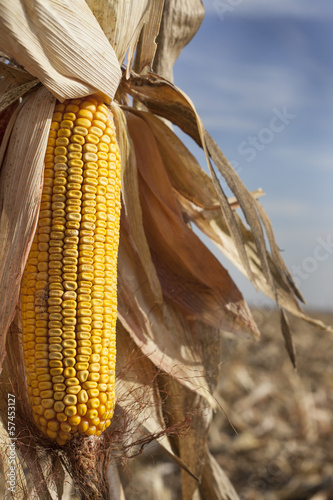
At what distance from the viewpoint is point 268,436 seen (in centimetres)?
411

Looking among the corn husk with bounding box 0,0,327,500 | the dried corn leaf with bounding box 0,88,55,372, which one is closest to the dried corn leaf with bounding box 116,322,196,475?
the corn husk with bounding box 0,0,327,500

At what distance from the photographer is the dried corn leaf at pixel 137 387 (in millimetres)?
1509

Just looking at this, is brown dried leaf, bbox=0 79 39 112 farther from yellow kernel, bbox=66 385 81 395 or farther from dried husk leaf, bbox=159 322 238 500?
dried husk leaf, bbox=159 322 238 500

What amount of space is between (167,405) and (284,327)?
0.45 m

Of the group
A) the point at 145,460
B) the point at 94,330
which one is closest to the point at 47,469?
the point at 94,330

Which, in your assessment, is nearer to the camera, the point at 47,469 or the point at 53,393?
the point at 53,393

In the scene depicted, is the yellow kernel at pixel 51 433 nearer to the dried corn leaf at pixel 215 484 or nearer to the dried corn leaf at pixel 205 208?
the dried corn leaf at pixel 205 208

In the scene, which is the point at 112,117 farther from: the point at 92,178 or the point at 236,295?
the point at 236,295

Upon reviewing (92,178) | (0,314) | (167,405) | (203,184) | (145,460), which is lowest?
(145,460)

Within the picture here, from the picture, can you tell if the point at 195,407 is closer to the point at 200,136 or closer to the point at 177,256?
the point at 177,256

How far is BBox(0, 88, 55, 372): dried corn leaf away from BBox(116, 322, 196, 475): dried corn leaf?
390 mm

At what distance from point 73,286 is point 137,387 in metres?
0.43

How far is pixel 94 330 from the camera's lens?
1.28 m

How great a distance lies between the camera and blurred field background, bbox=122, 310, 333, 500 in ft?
10.5
